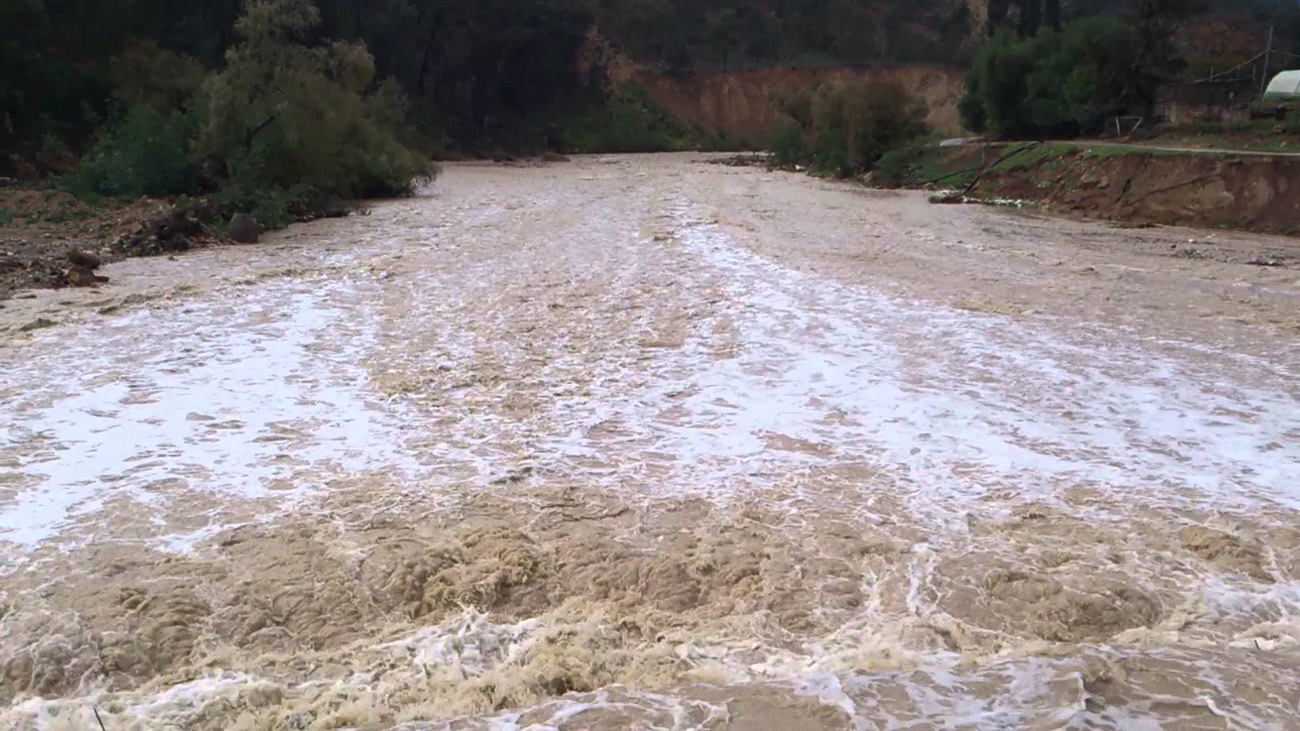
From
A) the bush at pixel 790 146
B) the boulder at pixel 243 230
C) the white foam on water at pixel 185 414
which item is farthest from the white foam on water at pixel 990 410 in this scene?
the bush at pixel 790 146

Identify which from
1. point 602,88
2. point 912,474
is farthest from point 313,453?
point 602,88

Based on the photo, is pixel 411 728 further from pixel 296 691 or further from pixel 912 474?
pixel 912 474

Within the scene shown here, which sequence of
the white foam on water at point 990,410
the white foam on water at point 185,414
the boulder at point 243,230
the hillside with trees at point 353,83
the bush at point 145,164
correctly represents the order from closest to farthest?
the white foam on water at point 185,414 → the white foam on water at point 990,410 → the boulder at point 243,230 → the bush at point 145,164 → the hillside with trees at point 353,83

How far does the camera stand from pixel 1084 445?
720 centimetres

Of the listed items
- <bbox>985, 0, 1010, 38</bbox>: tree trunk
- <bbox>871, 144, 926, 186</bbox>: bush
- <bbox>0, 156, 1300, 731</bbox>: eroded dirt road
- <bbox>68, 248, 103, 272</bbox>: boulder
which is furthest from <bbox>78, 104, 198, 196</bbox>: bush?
<bbox>985, 0, 1010, 38</bbox>: tree trunk

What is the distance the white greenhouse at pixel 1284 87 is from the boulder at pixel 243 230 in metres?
24.5

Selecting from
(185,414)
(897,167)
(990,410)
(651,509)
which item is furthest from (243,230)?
(897,167)

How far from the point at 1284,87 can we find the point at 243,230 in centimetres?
2611

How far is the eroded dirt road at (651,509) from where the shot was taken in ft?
14.4

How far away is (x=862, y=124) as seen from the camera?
107 feet

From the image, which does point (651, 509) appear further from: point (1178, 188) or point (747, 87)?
point (747, 87)

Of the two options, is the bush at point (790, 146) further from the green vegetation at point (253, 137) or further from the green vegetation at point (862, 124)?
the green vegetation at point (253, 137)

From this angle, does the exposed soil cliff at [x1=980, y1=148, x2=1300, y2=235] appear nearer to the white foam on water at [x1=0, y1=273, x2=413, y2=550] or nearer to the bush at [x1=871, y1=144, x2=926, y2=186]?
the bush at [x1=871, y1=144, x2=926, y2=186]

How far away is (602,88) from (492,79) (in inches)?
455
